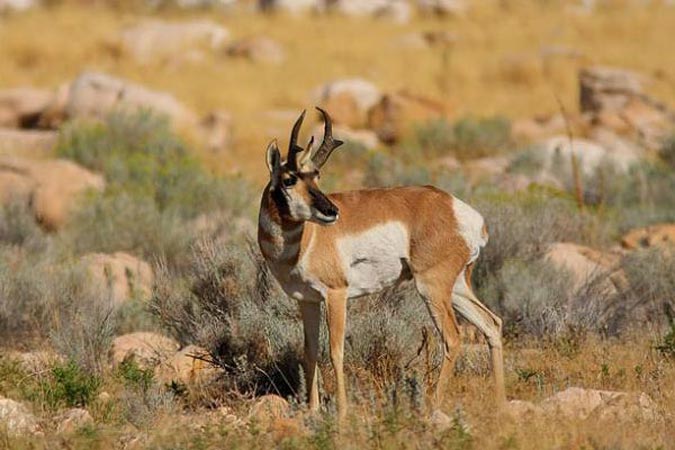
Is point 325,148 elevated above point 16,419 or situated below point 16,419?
above

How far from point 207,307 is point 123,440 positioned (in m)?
2.61

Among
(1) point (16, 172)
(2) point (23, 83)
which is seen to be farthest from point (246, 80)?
(1) point (16, 172)

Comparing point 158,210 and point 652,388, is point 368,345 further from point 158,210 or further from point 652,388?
point 158,210

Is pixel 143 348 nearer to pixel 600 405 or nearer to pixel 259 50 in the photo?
pixel 600 405

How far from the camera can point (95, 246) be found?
45.4 ft

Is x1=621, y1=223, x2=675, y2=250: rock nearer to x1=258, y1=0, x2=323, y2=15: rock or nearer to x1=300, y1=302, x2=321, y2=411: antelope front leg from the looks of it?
x1=300, y1=302, x2=321, y2=411: antelope front leg

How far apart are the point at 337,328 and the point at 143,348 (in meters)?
2.37

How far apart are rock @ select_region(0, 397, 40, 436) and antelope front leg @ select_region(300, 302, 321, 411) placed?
5.44 feet

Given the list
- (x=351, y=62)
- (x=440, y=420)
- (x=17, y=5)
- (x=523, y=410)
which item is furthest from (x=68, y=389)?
(x=17, y=5)

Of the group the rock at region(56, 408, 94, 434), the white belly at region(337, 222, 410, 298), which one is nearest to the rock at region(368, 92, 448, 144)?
the white belly at region(337, 222, 410, 298)

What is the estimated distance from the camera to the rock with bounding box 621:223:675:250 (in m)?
12.9

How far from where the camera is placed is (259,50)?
32250 mm

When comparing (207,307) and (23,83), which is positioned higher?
(207,307)

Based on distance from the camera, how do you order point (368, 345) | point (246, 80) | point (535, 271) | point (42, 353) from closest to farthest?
1. point (368, 345)
2. point (42, 353)
3. point (535, 271)
4. point (246, 80)
